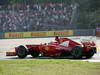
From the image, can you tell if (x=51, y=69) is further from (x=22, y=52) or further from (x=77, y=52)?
(x=22, y=52)

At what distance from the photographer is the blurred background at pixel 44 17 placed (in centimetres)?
4306

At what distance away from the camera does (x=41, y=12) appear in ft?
145

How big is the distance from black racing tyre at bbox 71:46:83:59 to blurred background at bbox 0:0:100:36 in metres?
26.3

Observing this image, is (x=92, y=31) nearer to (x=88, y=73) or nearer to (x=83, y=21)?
(x=83, y=21)

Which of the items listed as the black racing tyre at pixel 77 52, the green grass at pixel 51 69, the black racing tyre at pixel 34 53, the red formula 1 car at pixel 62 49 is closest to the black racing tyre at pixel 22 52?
the red formula 1 car at pixel 62 49

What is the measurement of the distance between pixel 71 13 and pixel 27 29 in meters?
6.46

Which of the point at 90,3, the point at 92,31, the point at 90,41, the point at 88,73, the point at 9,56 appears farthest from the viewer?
the point at 90,3

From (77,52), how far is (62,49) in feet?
3.07

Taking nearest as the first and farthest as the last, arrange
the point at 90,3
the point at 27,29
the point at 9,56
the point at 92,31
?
1. the point at 9,56
2. the point at 92,31
3. the point at 27,29
4. the point at 90,3

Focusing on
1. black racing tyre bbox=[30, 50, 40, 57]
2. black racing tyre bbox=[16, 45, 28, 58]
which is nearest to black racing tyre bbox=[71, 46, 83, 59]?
black racing tyre bbox=[30, 50, 40, 57]

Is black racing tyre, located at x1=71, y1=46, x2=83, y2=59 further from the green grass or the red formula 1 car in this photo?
the green grass

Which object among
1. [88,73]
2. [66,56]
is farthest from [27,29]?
[88,73]

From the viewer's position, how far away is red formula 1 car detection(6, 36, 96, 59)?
14.9 metres

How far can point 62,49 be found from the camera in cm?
1550
